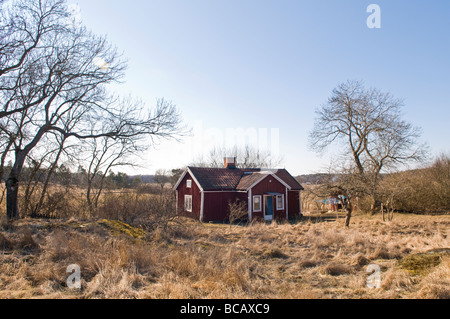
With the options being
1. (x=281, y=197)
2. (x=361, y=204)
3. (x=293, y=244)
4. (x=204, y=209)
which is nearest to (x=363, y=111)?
(x=361, y=204)

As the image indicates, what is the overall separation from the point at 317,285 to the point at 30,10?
1404cm

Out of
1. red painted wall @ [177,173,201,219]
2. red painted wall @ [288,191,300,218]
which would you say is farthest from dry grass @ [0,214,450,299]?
red painted wall @ [288,191,300,218]

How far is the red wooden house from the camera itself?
2275cm

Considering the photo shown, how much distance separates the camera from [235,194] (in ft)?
77.2

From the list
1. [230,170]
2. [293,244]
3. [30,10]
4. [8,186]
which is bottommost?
[293,244]

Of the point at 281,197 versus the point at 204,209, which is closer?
the point at 204,209

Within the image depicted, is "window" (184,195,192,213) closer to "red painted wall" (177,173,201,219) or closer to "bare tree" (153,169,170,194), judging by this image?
"red painted wall" (177,173,201,219)

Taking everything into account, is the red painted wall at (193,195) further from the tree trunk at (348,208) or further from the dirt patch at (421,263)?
the dirt patch at (421,263)

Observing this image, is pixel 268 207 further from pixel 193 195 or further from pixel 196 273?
pixel 196 273

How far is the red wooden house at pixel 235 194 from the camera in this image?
74.6ft

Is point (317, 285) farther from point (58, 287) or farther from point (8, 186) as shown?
point (8, 186)

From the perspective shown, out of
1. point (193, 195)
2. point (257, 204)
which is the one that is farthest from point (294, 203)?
point (193, 195)

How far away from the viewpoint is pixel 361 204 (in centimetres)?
2734

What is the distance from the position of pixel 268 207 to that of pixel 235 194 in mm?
3034
